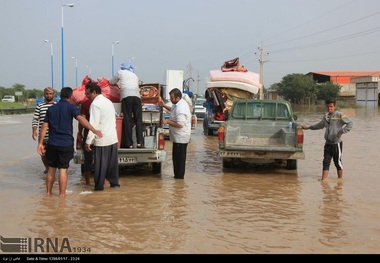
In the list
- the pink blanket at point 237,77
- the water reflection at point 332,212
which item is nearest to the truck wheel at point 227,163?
the water reflection at point 332,212

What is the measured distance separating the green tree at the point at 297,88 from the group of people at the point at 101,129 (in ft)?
222

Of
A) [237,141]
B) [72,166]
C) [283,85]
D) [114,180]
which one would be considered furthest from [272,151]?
[283,85]

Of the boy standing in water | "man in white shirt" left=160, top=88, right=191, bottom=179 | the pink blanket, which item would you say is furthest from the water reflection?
the pink blanket

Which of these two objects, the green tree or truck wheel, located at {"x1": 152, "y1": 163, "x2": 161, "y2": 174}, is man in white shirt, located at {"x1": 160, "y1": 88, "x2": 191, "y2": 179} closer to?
truck wheel, located at {"x1": 152, "y1": 163, "x2": 161, "y2": 174}

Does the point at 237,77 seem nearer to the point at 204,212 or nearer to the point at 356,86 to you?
the point at 204,212

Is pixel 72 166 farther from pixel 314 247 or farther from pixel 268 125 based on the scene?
pixel 314 247

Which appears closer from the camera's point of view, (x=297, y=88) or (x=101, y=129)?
(x=101, y=129)

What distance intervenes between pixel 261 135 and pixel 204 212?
4.74 metres

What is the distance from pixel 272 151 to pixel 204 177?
1599 mm

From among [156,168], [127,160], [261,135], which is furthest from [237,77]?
[127,160]

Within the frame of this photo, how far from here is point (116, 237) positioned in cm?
543

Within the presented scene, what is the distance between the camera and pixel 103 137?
789cm

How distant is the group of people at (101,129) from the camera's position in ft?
24.1
